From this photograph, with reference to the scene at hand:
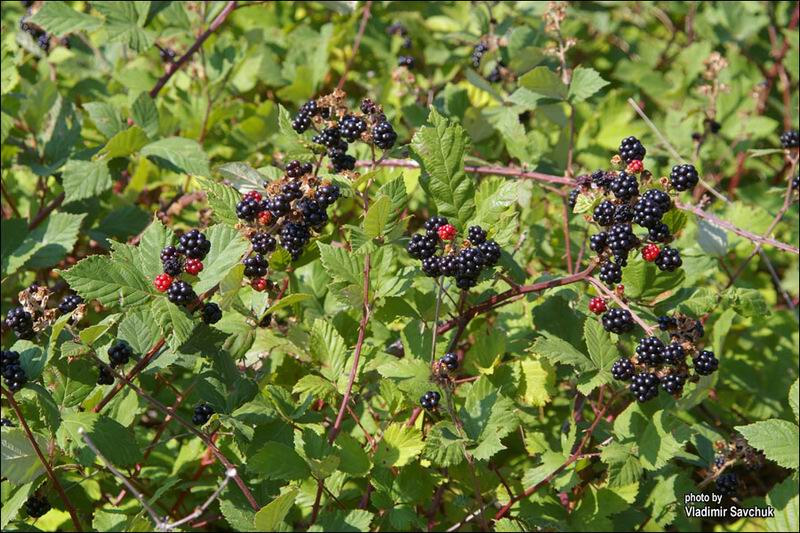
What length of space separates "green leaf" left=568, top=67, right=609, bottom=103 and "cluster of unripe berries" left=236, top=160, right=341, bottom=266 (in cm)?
149

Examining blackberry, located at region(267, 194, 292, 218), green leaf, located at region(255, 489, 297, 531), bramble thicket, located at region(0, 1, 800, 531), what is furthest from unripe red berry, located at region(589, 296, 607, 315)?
green leaf, located at region(255, 489, 297, 531)

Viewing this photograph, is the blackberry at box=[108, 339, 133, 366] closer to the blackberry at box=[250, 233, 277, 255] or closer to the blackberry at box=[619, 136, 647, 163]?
the blackberry at box=[250, 233, 277, 255]

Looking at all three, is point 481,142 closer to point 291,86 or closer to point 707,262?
point 291,86

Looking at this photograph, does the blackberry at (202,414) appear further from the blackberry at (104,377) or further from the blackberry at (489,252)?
the blackberry at (489,252)

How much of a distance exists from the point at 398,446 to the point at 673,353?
90 cm

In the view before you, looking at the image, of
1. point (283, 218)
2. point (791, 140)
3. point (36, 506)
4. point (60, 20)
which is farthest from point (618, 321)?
point (60, 20)

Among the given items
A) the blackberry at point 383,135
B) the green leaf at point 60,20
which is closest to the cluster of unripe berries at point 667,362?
the blackberry at point 383,135

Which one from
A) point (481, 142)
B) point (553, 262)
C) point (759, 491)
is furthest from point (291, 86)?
point (759, 491)

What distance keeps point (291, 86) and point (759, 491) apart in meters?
3.17

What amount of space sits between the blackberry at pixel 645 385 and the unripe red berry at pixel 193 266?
1343mm

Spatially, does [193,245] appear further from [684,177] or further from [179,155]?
[684,177]

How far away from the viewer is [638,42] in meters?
6.01

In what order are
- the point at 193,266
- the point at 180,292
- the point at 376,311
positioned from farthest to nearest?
1. the point at 376,311
2. the point at 193,266
3. the point at 180,292

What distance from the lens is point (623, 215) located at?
2.50 metres
